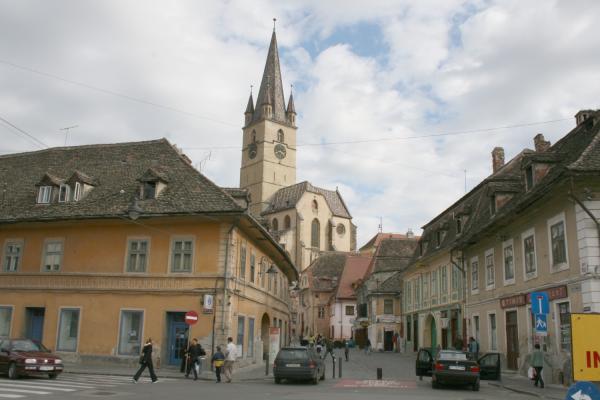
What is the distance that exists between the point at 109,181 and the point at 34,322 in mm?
7547

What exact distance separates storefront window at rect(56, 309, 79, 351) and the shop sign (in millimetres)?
24676

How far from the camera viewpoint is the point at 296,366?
815 inches

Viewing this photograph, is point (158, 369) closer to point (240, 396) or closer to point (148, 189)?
point (148, 189)

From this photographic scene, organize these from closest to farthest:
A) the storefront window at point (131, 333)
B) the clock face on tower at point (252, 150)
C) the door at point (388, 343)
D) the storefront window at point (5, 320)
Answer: the storefront window at point (131, 333)
the storefront window at point (5, 320)
the door at point (388, 343)
the clock face on tower at point (252, 150)

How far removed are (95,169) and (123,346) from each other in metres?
9.91

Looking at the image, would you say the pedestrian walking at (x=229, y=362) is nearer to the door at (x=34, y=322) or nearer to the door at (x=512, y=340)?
the door at (x=34, y=322)

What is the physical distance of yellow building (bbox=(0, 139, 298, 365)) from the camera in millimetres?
→ 25922

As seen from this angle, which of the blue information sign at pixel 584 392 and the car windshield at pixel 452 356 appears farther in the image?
the car windshield at pixel 452 356

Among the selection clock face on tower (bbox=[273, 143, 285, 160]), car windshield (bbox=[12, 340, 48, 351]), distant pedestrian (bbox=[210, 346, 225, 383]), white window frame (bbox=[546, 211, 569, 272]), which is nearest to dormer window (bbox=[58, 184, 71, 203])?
car windshield (bbox=[12, 340, 48, 351])

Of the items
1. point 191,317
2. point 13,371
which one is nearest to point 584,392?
point 13,371

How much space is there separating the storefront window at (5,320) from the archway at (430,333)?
26653mm

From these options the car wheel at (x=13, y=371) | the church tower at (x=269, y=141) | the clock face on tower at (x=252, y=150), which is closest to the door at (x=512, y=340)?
the car wheel at (x=13, y=371)

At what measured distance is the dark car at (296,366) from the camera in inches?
811

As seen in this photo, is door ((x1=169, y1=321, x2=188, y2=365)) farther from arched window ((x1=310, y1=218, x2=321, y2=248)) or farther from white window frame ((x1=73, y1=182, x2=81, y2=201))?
arched window ((x1=310, y1=218, x2=321, y2=248))
